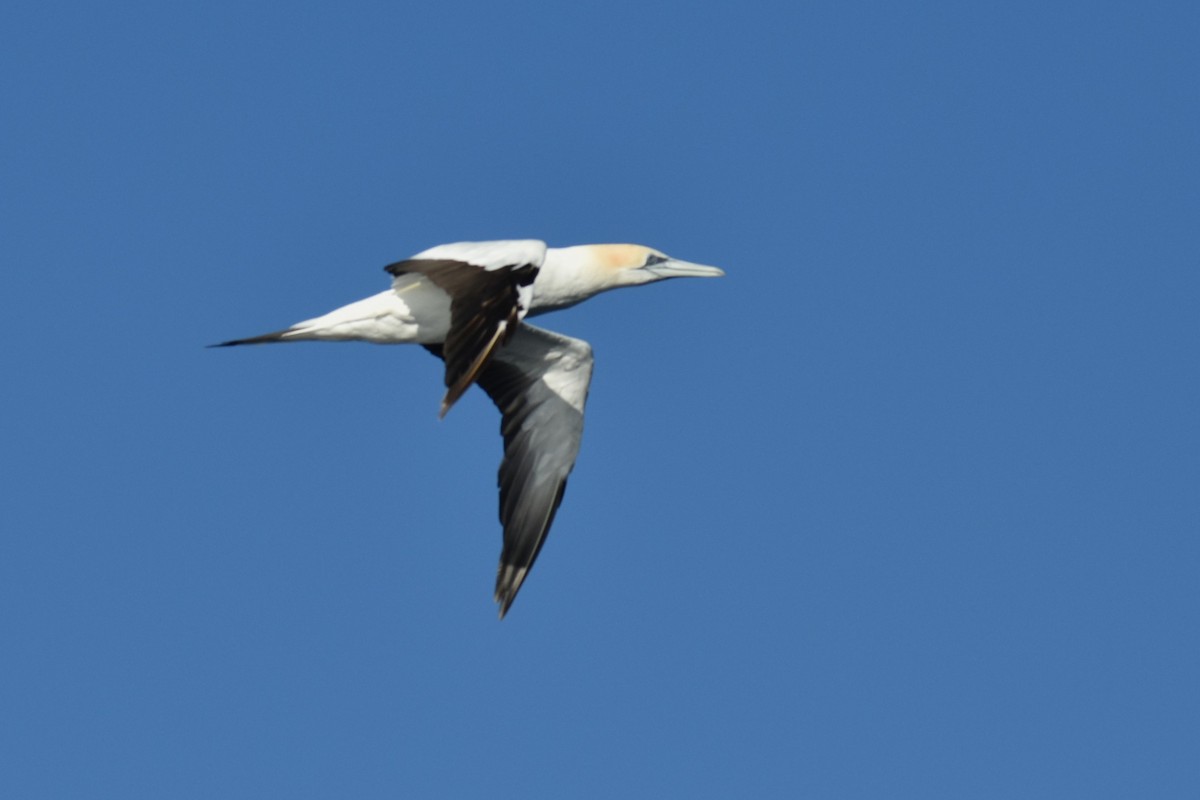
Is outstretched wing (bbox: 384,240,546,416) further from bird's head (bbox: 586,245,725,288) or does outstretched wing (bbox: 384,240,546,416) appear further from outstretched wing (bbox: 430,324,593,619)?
outstretched wing (bbox: 430,324,593,619)

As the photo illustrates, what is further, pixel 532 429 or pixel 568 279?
pixel 532 429

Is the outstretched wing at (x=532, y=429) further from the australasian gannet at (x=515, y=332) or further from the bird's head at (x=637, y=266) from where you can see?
the bird's head at (x=637, y=266)

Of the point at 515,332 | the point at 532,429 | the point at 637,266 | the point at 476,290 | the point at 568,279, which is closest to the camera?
the point at 476,290

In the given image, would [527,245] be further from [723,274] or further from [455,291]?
[723,274]

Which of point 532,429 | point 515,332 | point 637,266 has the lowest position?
point 532,429

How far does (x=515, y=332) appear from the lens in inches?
742

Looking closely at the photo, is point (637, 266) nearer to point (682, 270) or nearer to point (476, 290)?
point (682, 270)

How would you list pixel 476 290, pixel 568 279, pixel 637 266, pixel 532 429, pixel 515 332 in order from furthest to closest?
pixel 532 429
pixel 637 266
pixel 568 279
pixel 515 332
pixel 476 290

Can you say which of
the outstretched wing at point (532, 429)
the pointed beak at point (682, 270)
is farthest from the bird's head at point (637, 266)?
the outstretched wing at point (532, 429)

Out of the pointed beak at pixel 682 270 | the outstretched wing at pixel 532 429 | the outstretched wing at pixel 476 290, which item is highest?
the pointed beak at pixel 682 270

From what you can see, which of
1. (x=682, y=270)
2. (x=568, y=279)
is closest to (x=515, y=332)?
(x=568, y=279)

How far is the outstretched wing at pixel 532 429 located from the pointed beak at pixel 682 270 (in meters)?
0.98

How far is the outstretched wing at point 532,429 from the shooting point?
66.6 feet

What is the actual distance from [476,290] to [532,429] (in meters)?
3.75
